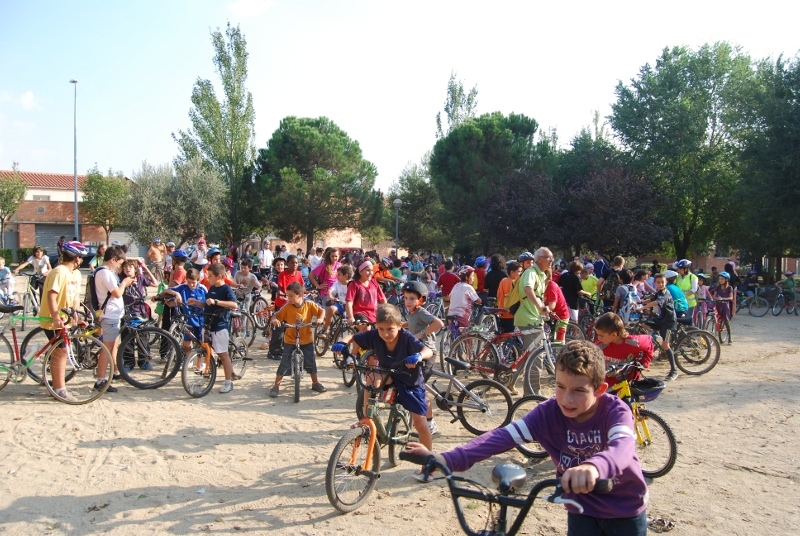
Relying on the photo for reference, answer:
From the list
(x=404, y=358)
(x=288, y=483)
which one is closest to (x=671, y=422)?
(x=404, y=358)

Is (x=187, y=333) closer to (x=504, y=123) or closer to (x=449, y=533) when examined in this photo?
(x=449, y=533)

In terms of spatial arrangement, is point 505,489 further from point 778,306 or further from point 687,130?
point 687,130

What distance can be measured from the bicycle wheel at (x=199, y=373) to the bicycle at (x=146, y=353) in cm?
30

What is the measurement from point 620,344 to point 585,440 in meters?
3.25

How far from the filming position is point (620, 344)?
18.6 feet

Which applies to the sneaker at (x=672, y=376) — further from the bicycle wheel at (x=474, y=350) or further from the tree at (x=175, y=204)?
the tree at (x=175, y=204)

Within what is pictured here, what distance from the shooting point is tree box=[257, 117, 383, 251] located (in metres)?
36.6

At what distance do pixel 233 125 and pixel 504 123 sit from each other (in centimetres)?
1645

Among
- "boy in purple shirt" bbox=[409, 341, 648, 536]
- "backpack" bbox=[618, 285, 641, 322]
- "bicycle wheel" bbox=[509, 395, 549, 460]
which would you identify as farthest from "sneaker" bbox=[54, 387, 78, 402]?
"backpack" bbox=[618, 285, 641, 322]

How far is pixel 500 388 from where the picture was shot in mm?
6102

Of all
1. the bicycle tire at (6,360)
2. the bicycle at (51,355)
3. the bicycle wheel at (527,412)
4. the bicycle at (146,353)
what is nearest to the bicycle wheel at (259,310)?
the bicycle at (146,353)

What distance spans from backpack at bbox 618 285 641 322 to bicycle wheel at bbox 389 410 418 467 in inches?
242

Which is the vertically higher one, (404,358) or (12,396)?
(404,358)

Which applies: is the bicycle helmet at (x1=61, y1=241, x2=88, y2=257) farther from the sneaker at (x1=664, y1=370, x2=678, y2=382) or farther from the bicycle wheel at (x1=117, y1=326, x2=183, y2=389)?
the sneaker at (x1=664, y1=370, x2=678, y2=382)
